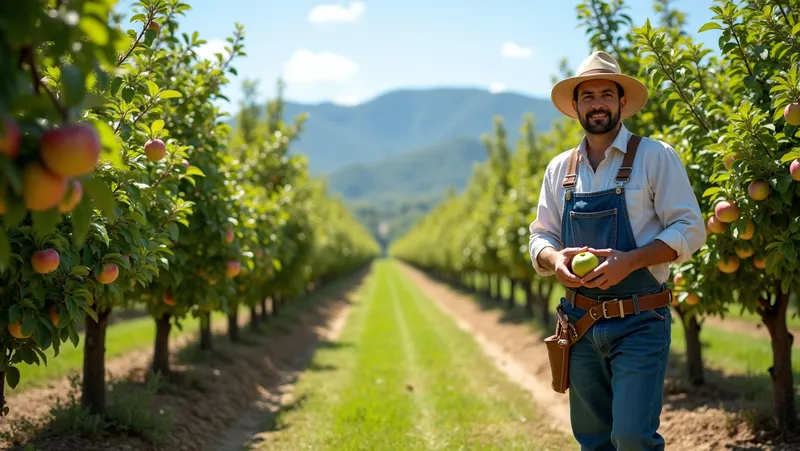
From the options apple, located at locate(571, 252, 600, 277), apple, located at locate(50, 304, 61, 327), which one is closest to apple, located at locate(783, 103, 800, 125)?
apple, located at locate(571, 252, 600, 277)

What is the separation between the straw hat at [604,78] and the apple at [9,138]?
3.19m

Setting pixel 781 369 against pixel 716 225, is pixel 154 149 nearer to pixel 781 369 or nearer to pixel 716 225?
pixel 716 225

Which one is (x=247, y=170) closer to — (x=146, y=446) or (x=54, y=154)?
(x=146, y=446)

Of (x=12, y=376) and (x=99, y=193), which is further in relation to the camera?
(x=12, y=376)

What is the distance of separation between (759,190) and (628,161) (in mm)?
1519

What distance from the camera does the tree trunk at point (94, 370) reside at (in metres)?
6.79

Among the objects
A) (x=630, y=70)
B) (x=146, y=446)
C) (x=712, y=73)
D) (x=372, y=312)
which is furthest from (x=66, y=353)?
(x=372, y=312)

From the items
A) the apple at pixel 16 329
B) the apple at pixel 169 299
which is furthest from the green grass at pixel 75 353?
the apple at pixel 16 329

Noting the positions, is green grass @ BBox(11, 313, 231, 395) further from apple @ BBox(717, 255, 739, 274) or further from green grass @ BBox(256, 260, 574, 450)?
apple @ BBox(717, 255, 739, 274)

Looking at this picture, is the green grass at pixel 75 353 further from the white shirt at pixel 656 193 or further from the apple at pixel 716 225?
the apple at pixel 716 225

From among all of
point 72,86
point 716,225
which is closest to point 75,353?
point 716,225

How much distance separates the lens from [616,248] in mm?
3752

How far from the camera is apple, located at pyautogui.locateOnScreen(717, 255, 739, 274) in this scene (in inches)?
213

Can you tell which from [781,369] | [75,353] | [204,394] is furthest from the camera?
[75,353]
